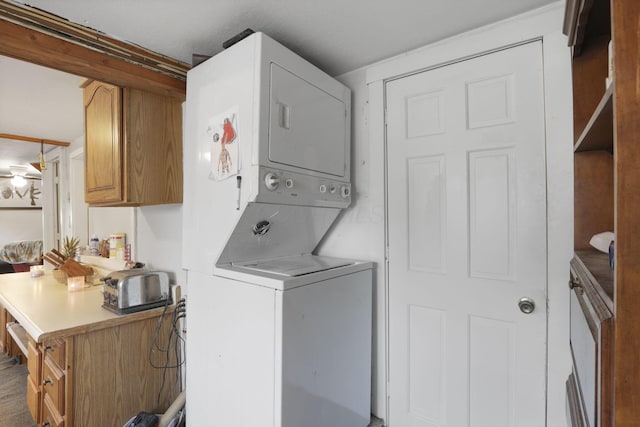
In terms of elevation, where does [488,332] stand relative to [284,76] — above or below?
below

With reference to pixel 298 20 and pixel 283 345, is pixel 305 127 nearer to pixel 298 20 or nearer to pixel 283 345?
pixel 298 20

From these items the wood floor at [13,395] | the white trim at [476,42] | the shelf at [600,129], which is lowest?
the wood floor at [13,395]

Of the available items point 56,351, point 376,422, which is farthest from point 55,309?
point 376,422

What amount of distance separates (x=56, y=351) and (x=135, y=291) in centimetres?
48

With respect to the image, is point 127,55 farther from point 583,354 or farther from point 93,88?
point 583,354

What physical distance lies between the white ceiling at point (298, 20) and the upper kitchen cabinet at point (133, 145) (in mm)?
468

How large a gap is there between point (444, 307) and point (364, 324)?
0.42 metres

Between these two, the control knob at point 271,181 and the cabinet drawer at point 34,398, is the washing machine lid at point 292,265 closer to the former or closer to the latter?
the control knob at point 271,181

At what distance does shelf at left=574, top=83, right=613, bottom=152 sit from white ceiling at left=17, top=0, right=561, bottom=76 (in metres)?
0.57

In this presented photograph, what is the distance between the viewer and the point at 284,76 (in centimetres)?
144

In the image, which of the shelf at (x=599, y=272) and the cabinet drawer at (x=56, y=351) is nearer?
the shelf at (x=599, y=272)

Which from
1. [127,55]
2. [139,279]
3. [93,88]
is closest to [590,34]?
[127,55]

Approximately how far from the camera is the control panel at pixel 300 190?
1357mm

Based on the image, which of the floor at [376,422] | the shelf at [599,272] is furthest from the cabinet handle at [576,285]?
the floor at [376,422]
